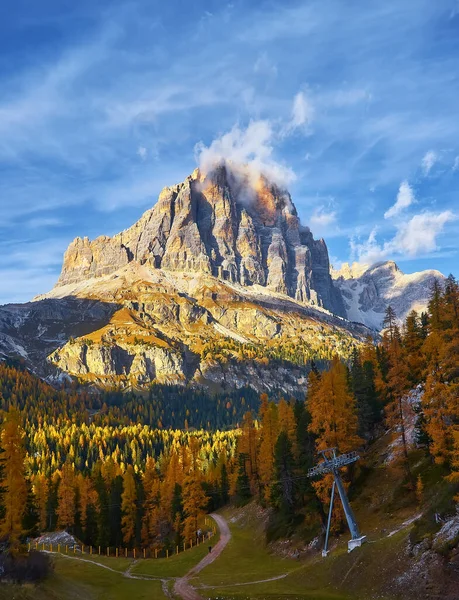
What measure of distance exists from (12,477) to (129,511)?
5147 centimetres

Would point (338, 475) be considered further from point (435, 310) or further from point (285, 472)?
→ point (435, 310)

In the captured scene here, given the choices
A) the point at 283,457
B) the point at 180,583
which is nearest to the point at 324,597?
the point at 180,583

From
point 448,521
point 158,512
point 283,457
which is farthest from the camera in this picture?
point 158,512

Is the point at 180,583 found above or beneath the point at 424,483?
beneath

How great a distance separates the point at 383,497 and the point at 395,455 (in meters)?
7.11

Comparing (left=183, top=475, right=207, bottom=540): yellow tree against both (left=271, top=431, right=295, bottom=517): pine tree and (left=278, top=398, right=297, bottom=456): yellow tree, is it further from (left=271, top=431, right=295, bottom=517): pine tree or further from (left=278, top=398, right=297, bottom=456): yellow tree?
(left=271, top=431, right=295, bottom=517): pine tree

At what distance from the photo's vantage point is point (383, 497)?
52250 millimetres

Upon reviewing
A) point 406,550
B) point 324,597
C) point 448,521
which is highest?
point 448,521

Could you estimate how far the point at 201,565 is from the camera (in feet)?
208

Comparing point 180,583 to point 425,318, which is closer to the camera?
point 180,583

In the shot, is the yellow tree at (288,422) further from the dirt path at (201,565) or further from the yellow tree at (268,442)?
the dirt path at (201,565)

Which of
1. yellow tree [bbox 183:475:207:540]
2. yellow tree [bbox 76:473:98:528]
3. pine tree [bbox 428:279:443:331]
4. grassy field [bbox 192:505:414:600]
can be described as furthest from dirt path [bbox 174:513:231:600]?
pine tree [bbox 428:279:443:331]

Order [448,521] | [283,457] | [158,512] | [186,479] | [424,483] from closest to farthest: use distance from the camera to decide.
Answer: [448,521] → [424,483] → [283,457] → [186,479] → [158,512]

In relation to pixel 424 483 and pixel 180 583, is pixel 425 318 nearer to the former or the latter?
pixel 424 483
